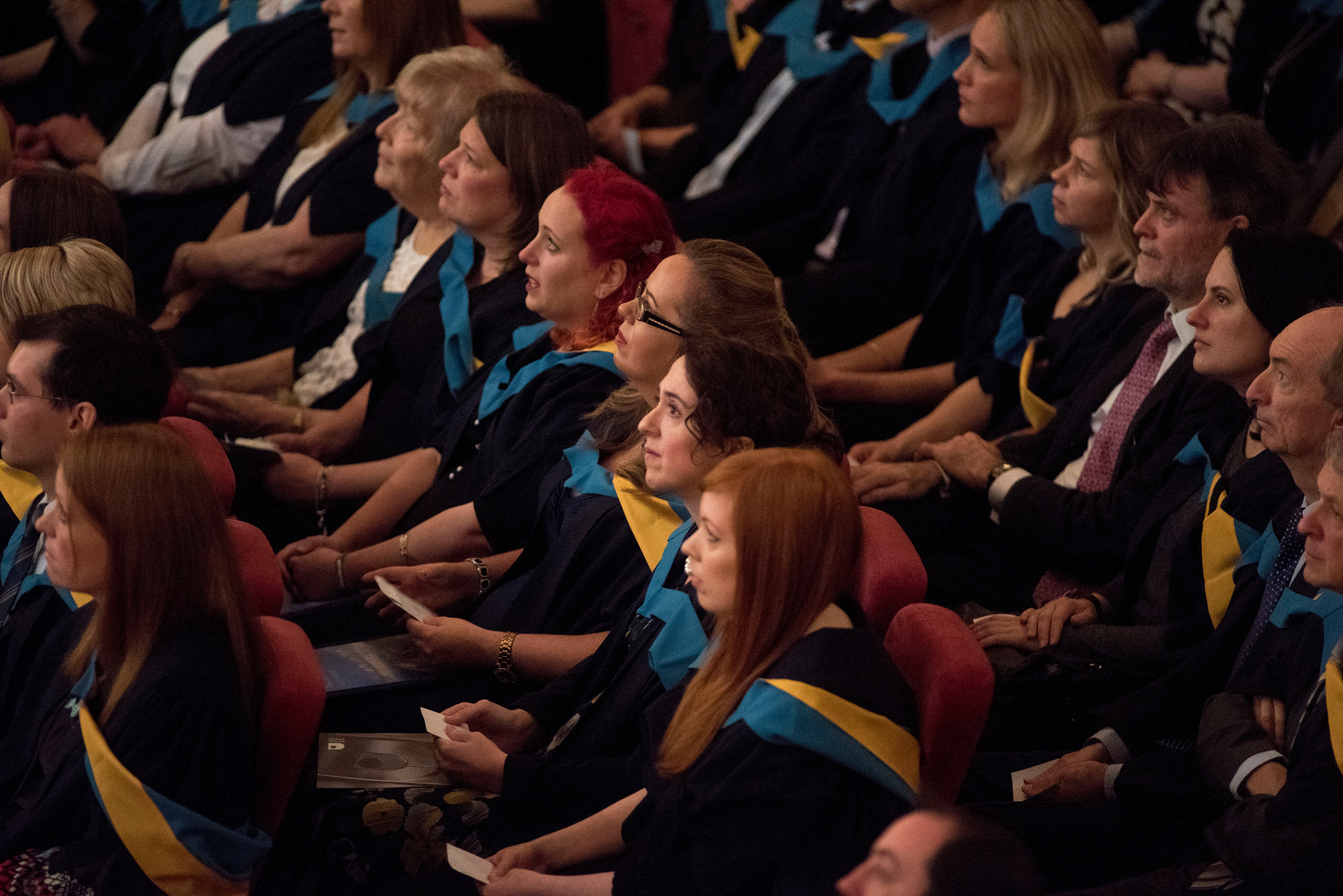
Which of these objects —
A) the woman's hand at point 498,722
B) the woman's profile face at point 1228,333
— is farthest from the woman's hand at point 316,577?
the woman's profile face at point 1228,333

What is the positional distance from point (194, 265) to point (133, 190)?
1.58 feet

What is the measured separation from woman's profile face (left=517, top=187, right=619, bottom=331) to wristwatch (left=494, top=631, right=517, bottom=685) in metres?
0.66

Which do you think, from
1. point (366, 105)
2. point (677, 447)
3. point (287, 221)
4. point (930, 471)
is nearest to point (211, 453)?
point (677, 447)

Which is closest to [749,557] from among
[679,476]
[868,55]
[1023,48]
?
[679,476]

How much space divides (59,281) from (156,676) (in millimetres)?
1059

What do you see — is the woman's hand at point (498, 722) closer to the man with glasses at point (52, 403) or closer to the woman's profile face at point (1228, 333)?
the man with glasses at point (52, 403)

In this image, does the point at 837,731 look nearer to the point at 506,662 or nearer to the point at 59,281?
the point at 506,662

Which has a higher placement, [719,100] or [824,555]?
[824,555]

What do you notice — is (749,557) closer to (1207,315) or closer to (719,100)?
(1207,315)

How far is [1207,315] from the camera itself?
239cm

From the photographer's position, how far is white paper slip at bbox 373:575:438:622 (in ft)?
8.05

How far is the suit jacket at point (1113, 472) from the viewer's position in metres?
2.55

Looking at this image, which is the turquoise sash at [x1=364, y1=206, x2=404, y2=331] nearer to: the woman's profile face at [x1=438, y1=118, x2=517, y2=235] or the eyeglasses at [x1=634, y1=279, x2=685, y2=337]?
the woman's profile face at [x1=438, y1=118, x2=517, y2=235]

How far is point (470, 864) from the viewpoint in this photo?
191 cm
